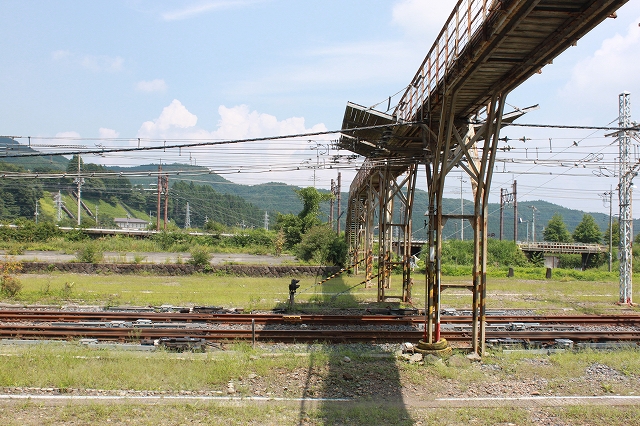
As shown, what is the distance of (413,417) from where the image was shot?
836 cm

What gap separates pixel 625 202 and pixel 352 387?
18.8m

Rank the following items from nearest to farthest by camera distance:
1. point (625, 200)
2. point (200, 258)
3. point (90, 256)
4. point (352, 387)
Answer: point (352, 387) → point (625, 200) → point (200, 258) → point (90, 256)

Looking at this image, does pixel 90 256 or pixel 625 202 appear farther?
pixel 90 256

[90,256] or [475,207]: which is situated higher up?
[475,207]

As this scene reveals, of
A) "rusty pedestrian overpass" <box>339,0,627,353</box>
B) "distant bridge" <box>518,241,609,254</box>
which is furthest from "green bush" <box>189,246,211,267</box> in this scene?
"distant bridge" <box>518,241,609,254</box>

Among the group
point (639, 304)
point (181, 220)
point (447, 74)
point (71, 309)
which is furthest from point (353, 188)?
point (181, 220)

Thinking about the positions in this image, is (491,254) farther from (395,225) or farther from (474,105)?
(474,105)

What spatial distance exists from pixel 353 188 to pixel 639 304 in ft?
60.6

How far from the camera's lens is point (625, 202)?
914 inches

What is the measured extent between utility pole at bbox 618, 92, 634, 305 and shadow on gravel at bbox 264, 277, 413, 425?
48.3ft

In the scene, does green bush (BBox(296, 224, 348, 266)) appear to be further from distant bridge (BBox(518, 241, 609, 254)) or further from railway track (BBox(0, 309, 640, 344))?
distant bridge (BBox(518, 241, 609, 254))

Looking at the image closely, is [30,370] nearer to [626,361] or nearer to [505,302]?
[626,361]

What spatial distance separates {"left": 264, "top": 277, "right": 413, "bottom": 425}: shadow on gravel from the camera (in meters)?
8.32

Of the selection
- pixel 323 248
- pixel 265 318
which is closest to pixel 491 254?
pixel 323 248
